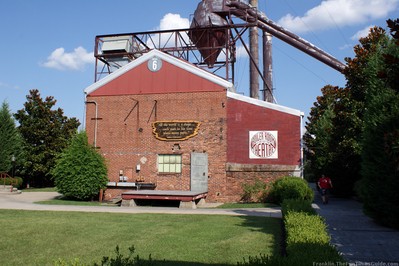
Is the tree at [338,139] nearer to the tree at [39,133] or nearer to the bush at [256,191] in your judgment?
the bush at [256,191]

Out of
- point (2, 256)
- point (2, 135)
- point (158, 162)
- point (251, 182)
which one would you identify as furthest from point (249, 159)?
point (2, 135)

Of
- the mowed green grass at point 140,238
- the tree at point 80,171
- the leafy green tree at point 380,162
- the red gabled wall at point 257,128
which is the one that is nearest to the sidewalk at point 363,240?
the leafy green tree at point 380,162

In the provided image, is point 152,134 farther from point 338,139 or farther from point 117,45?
point 338,139

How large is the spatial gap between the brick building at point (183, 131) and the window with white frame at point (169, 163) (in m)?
0.06

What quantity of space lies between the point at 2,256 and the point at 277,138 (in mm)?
15799

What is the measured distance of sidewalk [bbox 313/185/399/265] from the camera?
7.63 m

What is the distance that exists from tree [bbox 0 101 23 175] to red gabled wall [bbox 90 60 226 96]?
52.5ft

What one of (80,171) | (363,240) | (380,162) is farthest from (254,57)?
(363,240)

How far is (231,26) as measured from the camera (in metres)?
25.1

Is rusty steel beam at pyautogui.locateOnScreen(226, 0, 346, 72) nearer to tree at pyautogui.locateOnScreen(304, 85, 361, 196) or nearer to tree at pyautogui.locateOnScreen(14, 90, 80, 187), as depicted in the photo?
tree at pyautogui.locateOnScreen(304, 85, 361, 196)

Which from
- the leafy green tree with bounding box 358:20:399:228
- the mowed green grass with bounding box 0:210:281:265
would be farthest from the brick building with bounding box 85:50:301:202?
the leafy green tree with bounding box 358:20:399:228

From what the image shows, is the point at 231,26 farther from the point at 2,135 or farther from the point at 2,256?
the point at 2,135

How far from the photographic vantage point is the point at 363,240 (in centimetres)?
945

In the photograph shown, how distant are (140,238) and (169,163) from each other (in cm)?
1226
